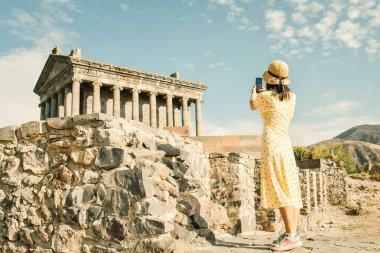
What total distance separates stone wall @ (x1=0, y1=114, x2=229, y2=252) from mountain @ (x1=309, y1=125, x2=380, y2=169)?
5126 centimetres

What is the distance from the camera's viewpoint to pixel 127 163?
3.44 metres

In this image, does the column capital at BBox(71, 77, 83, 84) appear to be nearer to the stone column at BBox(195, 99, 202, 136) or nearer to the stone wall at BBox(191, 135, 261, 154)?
the stone column at BBox(195, 99, 202, 136)

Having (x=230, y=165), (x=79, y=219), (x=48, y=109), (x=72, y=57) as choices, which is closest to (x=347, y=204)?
(x=230, y=165)

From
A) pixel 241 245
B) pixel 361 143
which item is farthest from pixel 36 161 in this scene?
pixel 361 143

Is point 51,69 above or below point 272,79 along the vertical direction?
above

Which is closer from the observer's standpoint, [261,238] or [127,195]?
[127,195]

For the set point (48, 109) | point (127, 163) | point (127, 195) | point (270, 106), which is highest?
point (48, 109)

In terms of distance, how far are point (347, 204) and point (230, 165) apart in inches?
556

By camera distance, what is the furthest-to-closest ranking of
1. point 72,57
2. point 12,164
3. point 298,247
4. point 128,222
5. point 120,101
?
point 120,101
point 72,57
point 12,164
point 298,247
point 128,222

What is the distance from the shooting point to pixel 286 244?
3365 mm

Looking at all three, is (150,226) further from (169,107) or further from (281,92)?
(169,107)

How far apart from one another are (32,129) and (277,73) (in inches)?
105

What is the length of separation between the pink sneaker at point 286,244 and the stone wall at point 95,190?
2.35 ft

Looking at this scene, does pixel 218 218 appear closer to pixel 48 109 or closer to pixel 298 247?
pixel 298 247
